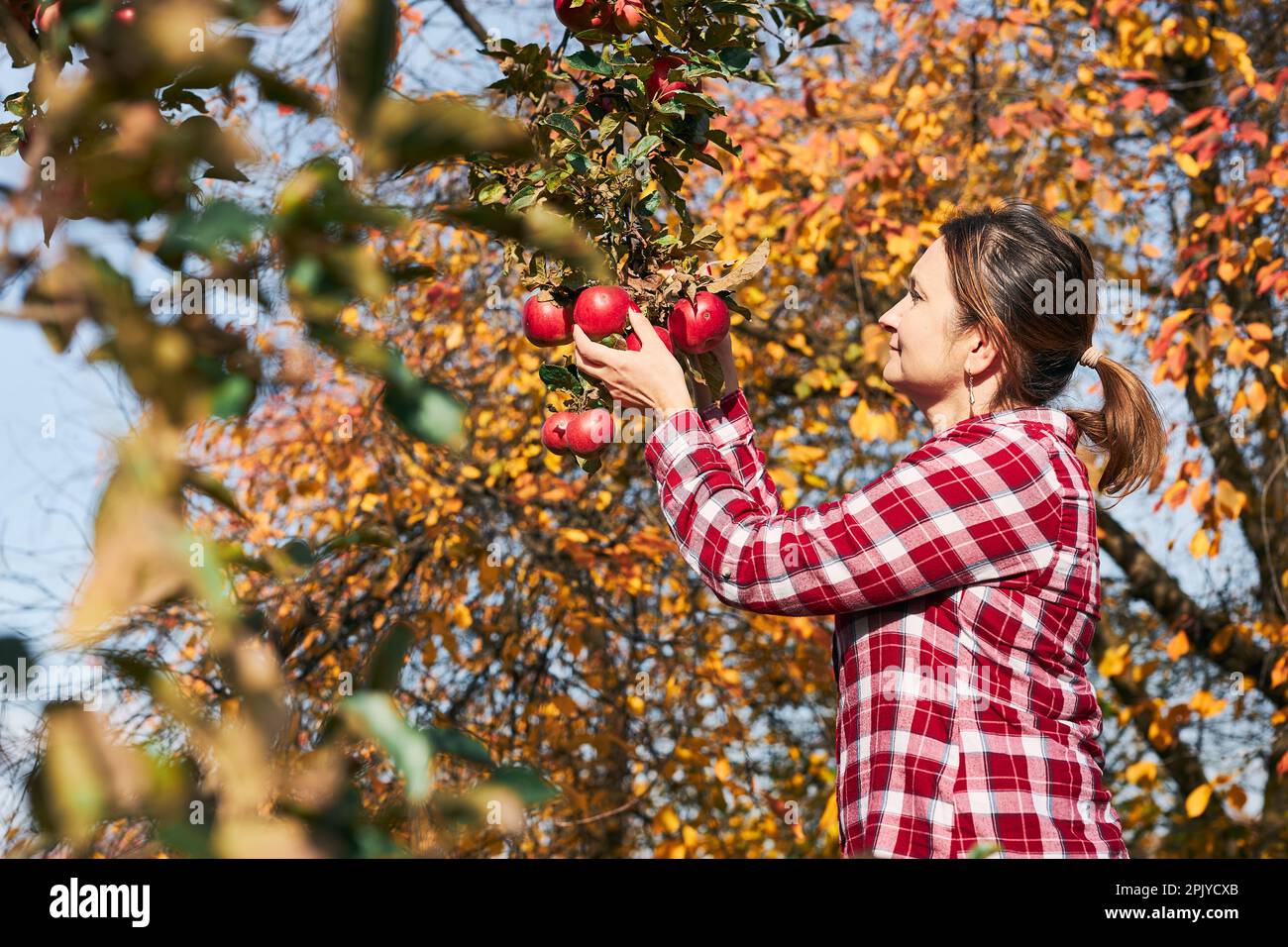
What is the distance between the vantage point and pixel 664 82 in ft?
4.35

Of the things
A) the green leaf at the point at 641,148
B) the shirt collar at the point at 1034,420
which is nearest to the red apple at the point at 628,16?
the green leaf at the point at 641,148

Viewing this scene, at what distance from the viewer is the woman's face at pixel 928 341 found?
54.2 inches

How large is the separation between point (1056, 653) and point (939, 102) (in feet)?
10.0

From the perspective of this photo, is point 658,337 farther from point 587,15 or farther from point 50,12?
point 50,12

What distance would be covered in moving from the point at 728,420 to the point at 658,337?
22cm

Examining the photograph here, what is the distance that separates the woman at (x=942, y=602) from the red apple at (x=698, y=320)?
0.04 meters

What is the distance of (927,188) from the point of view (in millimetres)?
3902

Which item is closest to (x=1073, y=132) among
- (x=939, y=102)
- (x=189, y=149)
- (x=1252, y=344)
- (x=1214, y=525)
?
(x=939, y=102)

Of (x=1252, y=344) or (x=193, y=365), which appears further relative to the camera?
(x=1252, y=344)

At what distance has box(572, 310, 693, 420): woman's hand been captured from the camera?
49.7 inches

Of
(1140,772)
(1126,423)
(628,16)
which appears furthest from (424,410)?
(1140,772)

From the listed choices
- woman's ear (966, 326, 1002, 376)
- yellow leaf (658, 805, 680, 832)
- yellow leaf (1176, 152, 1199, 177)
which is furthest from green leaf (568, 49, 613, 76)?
yellow leaf (658, 805, 680, 832)
